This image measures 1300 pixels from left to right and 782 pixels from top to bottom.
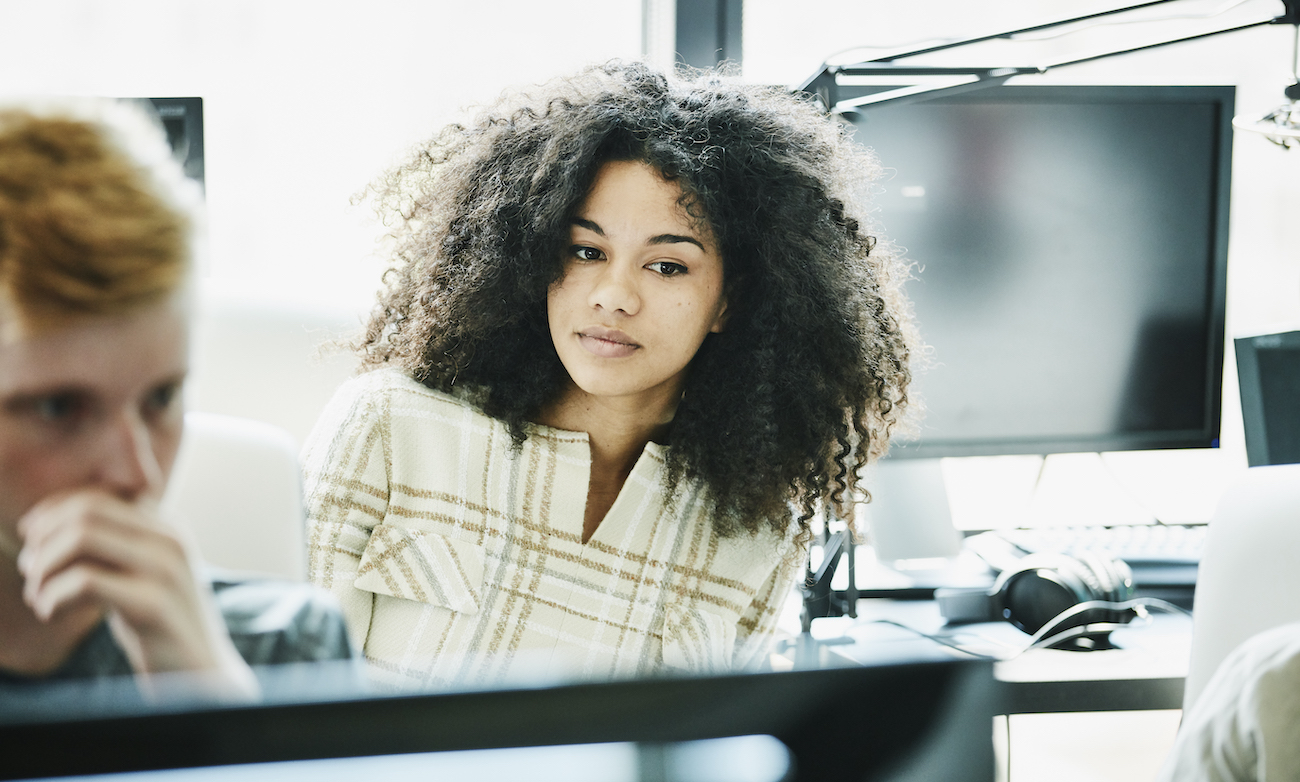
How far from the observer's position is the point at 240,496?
1.00 ft

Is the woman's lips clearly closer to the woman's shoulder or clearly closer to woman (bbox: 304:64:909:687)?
woman (bbox: 304:64:909:687)

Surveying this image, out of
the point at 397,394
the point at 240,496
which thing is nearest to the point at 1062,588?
the point at 397,394

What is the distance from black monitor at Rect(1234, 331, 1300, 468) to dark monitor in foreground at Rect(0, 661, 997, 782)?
79cm

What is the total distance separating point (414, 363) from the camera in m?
0.82

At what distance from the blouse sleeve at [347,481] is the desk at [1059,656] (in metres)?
0.34

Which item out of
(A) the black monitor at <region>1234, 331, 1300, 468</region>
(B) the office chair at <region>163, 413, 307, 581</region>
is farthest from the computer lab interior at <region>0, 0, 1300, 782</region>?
(B) the office chair at <region>163, 413, 307, 581</region>

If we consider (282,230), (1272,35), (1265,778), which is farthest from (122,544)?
(1272,35)

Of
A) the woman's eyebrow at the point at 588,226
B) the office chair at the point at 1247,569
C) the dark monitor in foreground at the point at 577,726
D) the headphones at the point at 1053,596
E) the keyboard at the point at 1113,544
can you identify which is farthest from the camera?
the keyboard at the point at 1113,544

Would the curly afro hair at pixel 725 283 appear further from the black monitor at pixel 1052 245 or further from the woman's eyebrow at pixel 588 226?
the black monitor at pixel 1052 245

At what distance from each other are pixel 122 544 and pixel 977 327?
890mm

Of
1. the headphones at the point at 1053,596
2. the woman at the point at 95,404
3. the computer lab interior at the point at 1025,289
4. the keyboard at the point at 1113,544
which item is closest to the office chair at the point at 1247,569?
the computer lab interior at the point at 1025,289

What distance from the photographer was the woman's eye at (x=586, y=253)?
2.51 feet

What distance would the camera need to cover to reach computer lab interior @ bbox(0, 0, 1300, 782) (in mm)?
728

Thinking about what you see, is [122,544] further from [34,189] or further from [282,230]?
Result: [282,230]
